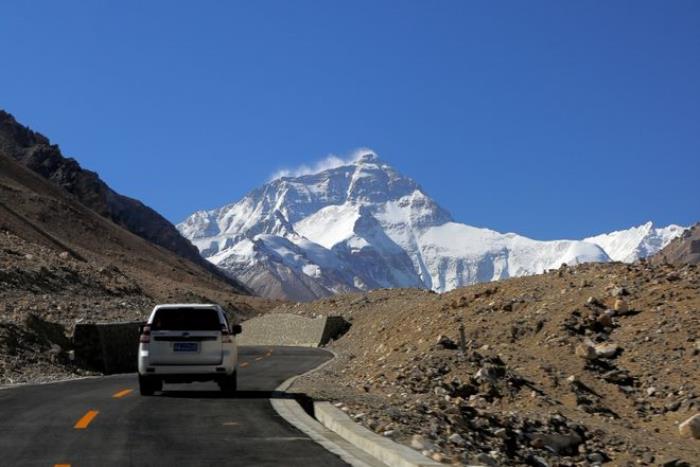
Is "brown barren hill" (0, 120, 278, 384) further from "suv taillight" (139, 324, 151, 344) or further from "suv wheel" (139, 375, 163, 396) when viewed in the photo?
"suv taillight" (139, 324, 151, 344)

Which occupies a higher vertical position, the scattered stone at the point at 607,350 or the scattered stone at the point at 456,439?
the scattered stone at the point at 607,350

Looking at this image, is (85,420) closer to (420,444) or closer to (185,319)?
(185,319)

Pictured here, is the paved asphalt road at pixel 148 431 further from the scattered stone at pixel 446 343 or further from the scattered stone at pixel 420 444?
the scattered stone at pixel 446 343

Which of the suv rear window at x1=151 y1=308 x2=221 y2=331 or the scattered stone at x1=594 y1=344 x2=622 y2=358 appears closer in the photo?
the suv rear window at x1=151 y1=308 x2=221 y2=331

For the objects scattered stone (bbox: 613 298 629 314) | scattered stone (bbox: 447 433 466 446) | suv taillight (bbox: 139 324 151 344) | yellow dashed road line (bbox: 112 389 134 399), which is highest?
scattered stone (bbox: 613 298 629 314)

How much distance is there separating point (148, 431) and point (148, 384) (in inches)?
242

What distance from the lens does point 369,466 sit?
10594 mm

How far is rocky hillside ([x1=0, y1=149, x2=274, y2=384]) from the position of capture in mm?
31453

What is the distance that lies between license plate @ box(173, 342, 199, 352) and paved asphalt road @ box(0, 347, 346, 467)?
0.97 meters

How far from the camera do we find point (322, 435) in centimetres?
1323

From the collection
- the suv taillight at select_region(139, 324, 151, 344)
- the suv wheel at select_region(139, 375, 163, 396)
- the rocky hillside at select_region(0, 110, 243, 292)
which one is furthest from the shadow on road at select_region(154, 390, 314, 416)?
the rocky hillside at select_region(0, 110, 243, 292)

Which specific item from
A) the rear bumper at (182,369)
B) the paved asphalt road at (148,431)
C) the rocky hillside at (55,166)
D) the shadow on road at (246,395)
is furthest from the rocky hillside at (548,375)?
the rocky hillside at (55,166)

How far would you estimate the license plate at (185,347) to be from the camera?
18.9 meters

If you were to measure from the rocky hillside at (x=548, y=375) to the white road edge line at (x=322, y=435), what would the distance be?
2.58 ft
